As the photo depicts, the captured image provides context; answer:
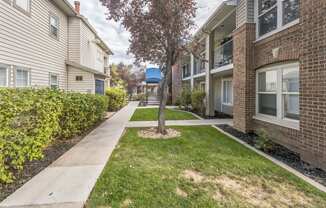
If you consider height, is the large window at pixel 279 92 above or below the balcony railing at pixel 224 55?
below

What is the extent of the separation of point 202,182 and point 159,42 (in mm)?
6048

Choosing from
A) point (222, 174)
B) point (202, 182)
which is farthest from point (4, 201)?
point (222, 174)

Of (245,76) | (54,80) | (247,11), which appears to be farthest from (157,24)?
(54,80)

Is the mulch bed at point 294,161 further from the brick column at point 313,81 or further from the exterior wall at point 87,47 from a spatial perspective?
the exterior wall at point 87,47

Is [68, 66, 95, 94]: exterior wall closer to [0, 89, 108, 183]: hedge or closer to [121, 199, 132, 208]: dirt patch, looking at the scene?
[0, 89, 108, 183]: hedge

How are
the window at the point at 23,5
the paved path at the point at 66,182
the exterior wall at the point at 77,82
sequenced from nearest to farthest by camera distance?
1. the paved path at the point at 66,182
2. the window at the point at 23,5
3. the exterior wall at the point at 77,82

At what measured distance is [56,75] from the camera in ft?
40.9

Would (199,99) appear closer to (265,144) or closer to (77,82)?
(77,82)

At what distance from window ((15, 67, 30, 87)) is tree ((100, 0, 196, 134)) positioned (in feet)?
14.3

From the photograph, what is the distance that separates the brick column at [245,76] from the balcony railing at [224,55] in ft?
7.16

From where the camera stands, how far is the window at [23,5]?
838cm

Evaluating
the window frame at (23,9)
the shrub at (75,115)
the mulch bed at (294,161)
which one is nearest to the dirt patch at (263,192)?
the mulch bed at (294,161)

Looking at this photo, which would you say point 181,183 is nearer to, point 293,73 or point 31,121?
point 31,121

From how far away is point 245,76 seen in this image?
877cm
